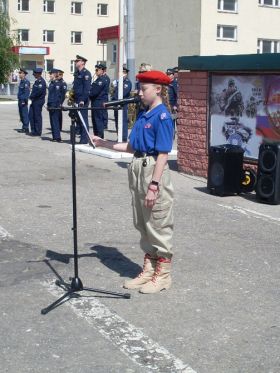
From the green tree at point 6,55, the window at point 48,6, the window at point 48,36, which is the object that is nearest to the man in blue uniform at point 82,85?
the green tree at point 6,55

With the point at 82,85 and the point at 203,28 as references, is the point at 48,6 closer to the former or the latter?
the point at 203,28

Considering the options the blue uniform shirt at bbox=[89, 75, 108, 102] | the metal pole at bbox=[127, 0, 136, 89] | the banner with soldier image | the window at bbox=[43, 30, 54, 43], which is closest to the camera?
the banner with soldier image

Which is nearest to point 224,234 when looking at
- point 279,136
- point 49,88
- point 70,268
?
point 70,268

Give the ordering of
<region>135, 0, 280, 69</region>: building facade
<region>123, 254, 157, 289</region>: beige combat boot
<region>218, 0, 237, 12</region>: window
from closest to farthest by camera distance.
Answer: <region>123, 254, 157, 289</region>: beige combat boot
<region>135, 0, 280, 69</region>: building facade
<region>218, 0, 237, 12</region>: window

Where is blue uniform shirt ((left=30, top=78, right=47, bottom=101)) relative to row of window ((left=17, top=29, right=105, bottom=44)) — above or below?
below

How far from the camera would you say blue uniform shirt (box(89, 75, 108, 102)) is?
16297 mm

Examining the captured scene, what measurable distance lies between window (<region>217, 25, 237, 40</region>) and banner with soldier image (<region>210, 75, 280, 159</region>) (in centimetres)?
3540

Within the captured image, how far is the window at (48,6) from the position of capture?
74.0 m

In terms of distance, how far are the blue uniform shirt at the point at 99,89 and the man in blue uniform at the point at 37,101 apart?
3179mm

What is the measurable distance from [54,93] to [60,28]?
5848 cm

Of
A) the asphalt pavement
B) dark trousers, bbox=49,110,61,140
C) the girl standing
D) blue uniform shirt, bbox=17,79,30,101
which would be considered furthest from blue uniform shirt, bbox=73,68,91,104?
the girl standing

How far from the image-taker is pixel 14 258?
689 cm

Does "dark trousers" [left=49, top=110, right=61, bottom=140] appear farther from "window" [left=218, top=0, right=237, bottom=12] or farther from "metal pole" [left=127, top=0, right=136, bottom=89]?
"window" [left=218, top=0, right=237, bottom=12]

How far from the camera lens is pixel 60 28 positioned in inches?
2948
